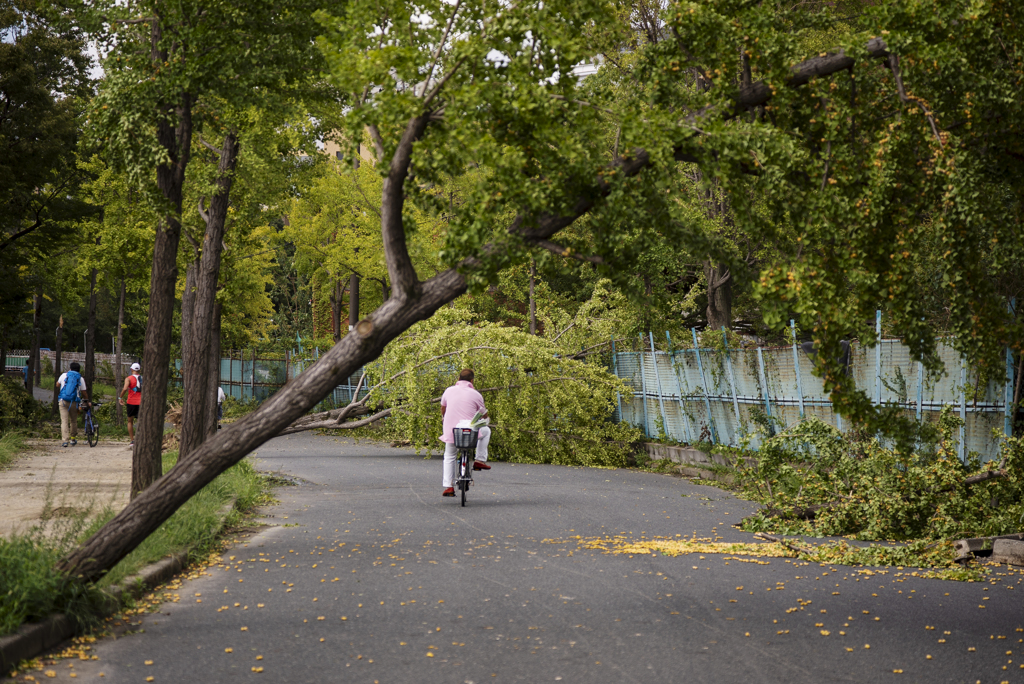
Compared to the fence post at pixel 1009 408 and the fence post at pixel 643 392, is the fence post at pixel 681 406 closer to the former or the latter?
the fence post at pixel 643 392

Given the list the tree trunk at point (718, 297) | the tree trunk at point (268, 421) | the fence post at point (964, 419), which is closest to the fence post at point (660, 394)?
the tree trunk at point (718, 297)

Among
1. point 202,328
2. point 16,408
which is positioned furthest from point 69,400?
point 202,328

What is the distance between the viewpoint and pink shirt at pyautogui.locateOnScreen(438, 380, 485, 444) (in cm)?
1427

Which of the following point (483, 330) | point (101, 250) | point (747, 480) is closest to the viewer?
point (747, 480)

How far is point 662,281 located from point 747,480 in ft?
26.5

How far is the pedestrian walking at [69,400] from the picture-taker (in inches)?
891

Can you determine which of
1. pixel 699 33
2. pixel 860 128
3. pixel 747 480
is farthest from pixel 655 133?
pixel 747 480

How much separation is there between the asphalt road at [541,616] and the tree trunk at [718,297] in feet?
51.5

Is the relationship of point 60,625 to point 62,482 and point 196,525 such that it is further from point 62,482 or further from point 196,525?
point 62,482

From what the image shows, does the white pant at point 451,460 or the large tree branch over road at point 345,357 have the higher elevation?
the large tree branch over road at point 345,357

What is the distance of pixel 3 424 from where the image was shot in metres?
24.0

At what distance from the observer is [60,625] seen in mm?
6191

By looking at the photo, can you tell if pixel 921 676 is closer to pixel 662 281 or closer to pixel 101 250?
pixel 662 281

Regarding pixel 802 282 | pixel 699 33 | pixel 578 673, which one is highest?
pixel 699 33
